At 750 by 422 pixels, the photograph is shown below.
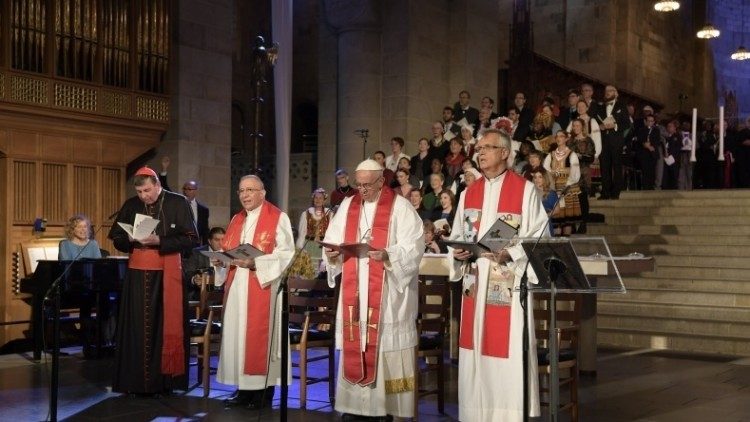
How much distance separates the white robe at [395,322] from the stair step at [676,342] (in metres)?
4.97

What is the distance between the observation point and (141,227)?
23.2ft

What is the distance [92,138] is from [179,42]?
2.04m

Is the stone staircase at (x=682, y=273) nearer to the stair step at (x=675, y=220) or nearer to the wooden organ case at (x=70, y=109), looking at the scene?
the stair step at (x=675, y=220)

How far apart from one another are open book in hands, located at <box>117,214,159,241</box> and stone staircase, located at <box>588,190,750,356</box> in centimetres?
586

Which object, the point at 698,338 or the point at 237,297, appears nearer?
the point at 237,297

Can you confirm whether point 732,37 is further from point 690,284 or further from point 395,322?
point 395,322

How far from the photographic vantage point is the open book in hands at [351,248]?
5910 mm

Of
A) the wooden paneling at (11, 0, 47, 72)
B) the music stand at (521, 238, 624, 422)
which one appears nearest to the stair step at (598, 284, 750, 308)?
the music stand at (521, 238, 624, 422)

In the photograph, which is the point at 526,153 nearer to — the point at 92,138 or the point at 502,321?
the point at 92,138

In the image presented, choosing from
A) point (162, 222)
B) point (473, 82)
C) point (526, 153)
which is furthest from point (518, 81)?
point (162, 222)

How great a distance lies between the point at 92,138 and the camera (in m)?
12.5

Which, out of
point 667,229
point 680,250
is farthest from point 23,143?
point 667,229

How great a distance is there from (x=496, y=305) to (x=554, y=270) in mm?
1058

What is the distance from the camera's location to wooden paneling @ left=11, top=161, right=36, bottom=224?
1172 centimetres
